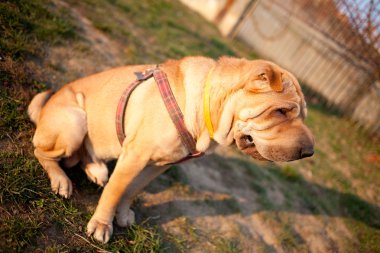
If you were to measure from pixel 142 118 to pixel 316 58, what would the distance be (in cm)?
921

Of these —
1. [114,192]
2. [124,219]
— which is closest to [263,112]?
[114,192]

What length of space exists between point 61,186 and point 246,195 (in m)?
2.77

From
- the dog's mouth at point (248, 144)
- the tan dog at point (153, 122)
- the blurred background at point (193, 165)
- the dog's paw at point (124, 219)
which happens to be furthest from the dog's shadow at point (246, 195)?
the dog's mouth at point (248, 144)

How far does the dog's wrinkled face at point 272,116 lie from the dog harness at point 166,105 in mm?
475

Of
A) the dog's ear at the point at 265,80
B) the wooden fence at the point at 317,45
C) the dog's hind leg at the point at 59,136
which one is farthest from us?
the wooden fence at the point at 317,45

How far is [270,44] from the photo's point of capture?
1184 centimetres

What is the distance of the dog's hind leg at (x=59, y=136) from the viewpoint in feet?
10.5

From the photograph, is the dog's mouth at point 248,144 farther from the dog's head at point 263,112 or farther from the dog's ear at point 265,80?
the dog's ear at point 265,80

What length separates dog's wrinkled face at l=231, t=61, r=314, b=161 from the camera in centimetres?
256

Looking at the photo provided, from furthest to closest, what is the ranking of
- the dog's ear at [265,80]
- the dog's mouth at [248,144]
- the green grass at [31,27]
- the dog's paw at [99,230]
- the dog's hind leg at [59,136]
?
the green grass at [31,27] < the dog's hind leg at [59,136] < the dog's paw at [99,230] < the dog's mouth at [248,144] < the dog's ear at [265,80]

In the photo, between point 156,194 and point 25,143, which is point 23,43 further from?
point 156,194

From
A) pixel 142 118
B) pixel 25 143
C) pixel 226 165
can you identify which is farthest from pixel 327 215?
pixel 25 143

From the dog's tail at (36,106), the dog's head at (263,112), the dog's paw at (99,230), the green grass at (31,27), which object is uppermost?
the dog's head at (263,112)

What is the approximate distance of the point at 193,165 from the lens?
470cm
